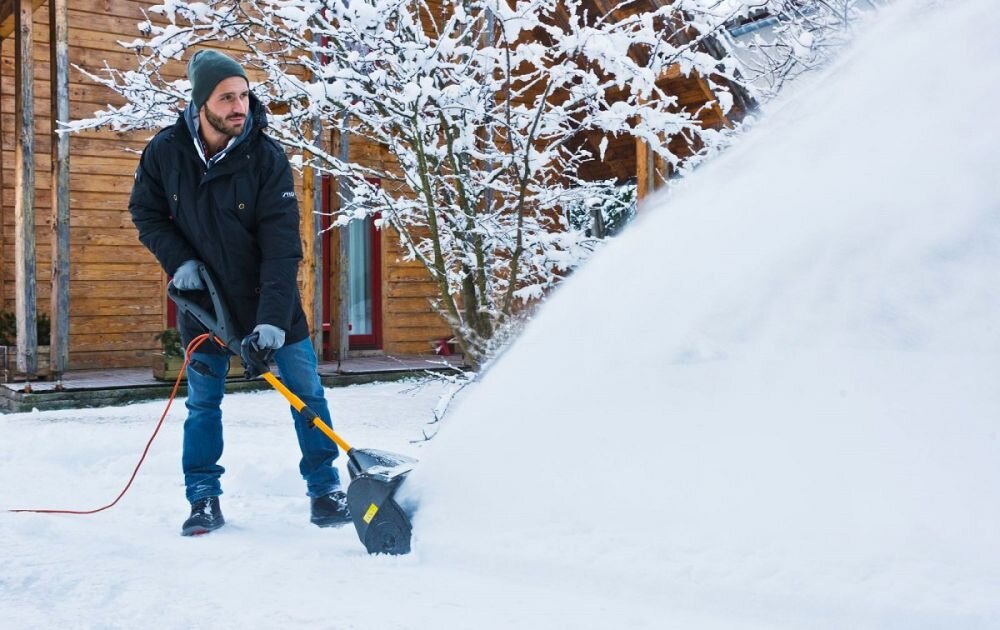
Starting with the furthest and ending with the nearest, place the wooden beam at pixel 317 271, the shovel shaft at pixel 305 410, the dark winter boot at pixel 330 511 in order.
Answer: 1. the wooden beam at pixel 317 271
2. the dark winter boot at pixel 330 511
3. the shovel shaft at pixel 305 410

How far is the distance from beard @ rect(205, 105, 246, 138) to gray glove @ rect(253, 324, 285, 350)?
0.70m

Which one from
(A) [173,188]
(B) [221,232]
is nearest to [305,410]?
(B) [221,232]

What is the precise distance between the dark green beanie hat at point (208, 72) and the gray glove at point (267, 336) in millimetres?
826

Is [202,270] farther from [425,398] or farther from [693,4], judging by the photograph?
[425,398]

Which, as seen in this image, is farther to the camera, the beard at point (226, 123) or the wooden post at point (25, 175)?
the wooden post at point (25, 175)

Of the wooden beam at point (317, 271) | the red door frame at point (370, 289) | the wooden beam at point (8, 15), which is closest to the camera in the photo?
the wooden beam at point (8, 15)

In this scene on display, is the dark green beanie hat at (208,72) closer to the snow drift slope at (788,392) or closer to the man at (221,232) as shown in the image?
the man at (221,232)

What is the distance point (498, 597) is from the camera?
8.32 ft

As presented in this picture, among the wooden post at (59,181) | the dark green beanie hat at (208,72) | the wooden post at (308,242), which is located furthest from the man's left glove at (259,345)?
the wooden post at (308,242)

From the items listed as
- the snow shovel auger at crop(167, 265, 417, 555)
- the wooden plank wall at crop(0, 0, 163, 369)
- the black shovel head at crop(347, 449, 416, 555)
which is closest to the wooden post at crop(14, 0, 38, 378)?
the wooden plank wall at crop(0, 0, 163, 369)

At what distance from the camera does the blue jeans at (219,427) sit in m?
3.53

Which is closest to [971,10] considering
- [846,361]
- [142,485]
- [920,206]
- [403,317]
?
[920,206]

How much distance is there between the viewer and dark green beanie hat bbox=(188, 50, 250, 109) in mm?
3244

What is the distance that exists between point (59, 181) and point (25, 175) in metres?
0.24
